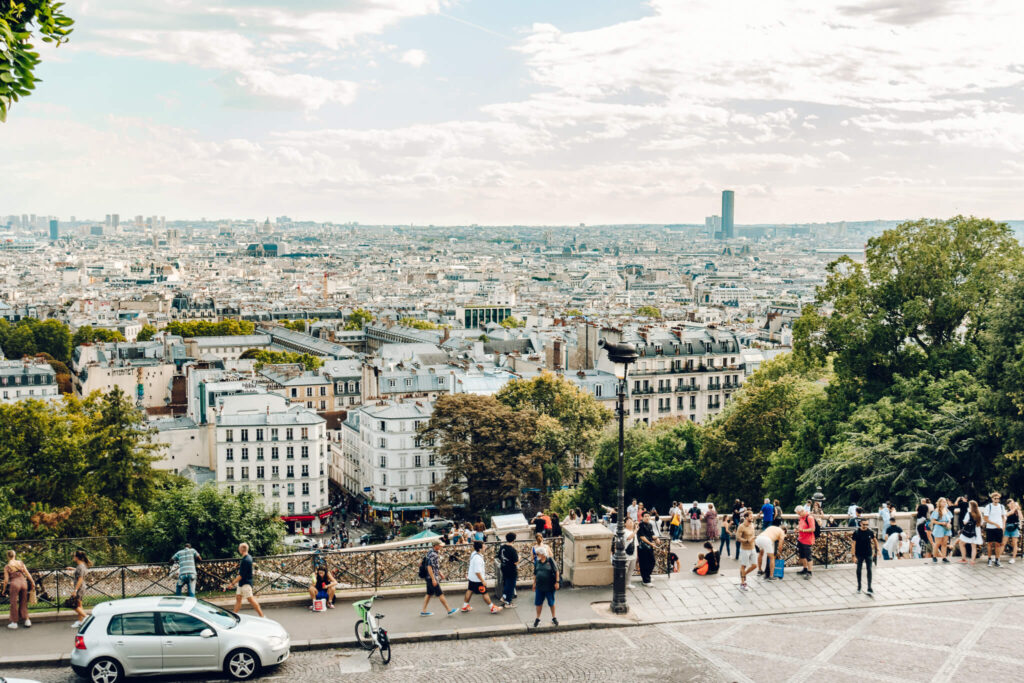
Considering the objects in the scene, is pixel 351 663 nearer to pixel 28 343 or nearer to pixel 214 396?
pixel 214 396

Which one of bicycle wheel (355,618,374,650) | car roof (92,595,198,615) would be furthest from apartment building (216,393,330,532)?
car roof (92,595,198,615)

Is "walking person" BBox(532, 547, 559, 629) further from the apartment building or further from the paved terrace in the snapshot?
the apartment building

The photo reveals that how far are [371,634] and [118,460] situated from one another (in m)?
25.8

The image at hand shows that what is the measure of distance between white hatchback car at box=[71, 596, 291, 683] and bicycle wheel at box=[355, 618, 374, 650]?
4.26 feet

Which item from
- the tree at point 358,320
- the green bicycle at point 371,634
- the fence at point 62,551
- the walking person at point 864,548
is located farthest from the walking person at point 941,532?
the tree at point 358,320

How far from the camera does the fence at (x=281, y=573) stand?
17.1 meters

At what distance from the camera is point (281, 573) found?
17.4 metres

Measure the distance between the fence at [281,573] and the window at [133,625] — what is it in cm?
314

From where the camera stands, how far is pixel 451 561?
1794 centimetres

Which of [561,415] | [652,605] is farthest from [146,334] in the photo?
[652,605]

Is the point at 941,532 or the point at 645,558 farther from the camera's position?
the point at 941,532

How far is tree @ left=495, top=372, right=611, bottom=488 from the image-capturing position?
56.2m

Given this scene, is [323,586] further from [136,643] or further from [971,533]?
[971,533]

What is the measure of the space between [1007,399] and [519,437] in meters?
32.0
